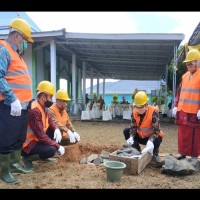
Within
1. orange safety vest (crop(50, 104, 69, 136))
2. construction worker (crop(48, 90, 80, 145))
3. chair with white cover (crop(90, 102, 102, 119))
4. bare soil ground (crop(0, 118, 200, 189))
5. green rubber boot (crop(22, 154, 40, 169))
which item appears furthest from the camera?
chair with white cover (crop(90, 102, 102, 119))

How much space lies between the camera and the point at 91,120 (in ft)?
34.0

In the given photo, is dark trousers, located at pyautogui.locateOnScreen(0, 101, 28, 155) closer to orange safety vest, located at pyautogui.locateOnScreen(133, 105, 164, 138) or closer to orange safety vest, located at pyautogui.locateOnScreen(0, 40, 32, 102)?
orange safety vest, located at pyautogui.locateOnScreen(0, 40, 32, 102)

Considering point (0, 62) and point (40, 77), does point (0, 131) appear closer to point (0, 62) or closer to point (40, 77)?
point (0, 62)

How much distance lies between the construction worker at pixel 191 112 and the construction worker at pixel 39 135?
7.01 feet

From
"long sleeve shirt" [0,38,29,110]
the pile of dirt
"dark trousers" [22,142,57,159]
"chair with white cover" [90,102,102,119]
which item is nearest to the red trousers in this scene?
the pile of dirt

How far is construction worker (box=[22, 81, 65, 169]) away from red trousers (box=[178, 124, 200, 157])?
6.94 feet

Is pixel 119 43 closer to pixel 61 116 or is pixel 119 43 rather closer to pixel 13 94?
pixel 61 116

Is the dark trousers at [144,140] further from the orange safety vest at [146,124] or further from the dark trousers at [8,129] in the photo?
the dark trousers at [8,129]

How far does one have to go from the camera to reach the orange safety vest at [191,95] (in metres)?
3.37

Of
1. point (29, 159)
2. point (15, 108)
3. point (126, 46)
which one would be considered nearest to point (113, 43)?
point (126, 46)

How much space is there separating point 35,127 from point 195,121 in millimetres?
2597

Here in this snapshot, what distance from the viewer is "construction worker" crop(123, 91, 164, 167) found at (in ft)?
11.3

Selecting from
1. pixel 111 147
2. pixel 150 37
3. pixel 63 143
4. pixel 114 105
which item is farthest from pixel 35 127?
pixel 114 105

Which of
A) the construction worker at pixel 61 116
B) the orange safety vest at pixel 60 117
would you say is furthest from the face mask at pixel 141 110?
the orange safety vest at pixel 60 117
